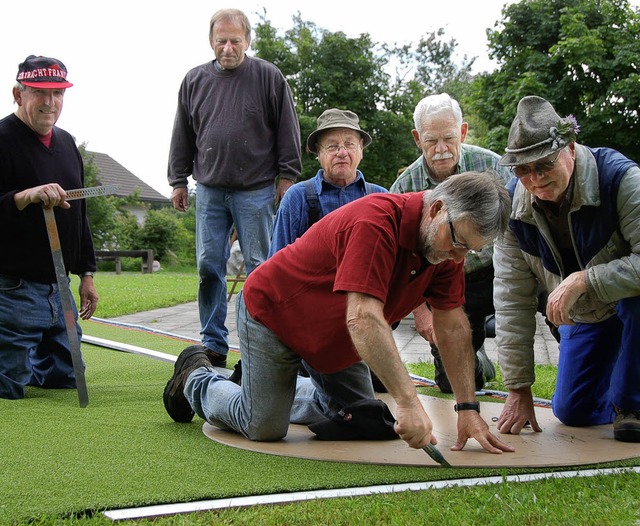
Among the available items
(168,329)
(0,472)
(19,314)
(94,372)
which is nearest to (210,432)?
(0,472)

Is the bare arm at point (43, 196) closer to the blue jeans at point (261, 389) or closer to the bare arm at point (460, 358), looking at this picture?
the blue jeans at point (261, 389)

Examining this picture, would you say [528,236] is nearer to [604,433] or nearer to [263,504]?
[604,433]

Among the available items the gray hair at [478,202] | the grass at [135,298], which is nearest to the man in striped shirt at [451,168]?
the gray hair at [478,202]

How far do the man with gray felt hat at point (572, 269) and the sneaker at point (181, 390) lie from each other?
1428mm

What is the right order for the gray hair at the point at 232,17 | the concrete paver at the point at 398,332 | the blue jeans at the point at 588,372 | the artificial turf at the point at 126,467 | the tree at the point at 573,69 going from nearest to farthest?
the artificial turf at the point at 126,467 < the blue jeans at the point at 588,372 < the gray hair at the point at 232,17 < the concrete paver at the point at 398,332 < the tree at the point at 573,69

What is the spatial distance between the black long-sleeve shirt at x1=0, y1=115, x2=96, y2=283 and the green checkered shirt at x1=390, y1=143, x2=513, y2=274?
1.88 m

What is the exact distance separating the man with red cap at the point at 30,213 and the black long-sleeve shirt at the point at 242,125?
95 cm

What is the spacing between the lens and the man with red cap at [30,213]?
4293mm

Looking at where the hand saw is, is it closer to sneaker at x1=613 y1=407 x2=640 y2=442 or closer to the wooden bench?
sneaker at x1=613 y1=407 x2=640 y2=442

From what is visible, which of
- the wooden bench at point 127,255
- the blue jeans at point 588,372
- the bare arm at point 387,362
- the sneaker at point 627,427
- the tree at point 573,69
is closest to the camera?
the bare arm at point 387,362

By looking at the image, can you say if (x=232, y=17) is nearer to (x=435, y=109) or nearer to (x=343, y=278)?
(x=435, y=109)

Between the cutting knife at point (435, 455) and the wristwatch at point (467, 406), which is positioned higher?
the wristwatch at point (467, 406)

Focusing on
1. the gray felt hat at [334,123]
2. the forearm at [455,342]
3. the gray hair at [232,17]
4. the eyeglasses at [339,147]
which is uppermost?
the gray hair at [232,17]

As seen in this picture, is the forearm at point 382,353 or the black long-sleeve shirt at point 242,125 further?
the black long-sleeve shirt at point 242,125
